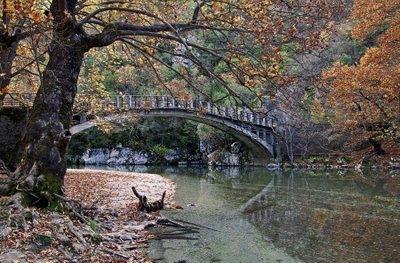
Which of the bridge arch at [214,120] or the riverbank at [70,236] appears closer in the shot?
the riverbank at [70,236]

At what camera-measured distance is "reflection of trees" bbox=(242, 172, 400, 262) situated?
698 centimetres

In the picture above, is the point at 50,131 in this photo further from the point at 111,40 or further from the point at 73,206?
the point at 111,40

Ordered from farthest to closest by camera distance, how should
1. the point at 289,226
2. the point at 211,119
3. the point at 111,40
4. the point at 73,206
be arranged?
the point at 211,119
the point at 289,226
the point at 111,40
the point at 73,206

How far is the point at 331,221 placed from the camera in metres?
9.66

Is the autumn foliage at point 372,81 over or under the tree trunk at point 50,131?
over

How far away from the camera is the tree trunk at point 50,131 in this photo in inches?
299

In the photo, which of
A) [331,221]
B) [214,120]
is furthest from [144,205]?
[214,120]

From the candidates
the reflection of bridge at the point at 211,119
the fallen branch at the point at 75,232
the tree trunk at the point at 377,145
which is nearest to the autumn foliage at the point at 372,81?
the tree trunk at the point at 377,145

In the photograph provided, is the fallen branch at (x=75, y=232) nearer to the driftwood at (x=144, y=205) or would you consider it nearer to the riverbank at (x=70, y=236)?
the riverbank at (x=70, y=236)

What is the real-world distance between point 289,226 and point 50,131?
5.43 metres

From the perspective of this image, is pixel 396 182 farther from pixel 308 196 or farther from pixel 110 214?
pixel 110 214

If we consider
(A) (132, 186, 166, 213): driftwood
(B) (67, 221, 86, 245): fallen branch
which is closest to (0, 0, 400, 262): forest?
(B) (67, 221, 86, 245): fallen branch

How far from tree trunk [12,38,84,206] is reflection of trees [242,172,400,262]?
4.41 metres

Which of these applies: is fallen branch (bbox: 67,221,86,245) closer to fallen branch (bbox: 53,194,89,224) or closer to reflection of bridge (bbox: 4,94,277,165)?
fallen branch (bbox: 53,194,89,224)
